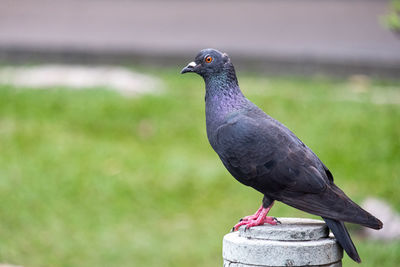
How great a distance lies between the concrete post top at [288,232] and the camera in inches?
143

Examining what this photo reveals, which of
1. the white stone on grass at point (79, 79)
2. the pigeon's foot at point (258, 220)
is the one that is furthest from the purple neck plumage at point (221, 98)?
the white stone on grass at point (79, 79)

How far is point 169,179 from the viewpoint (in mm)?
7469

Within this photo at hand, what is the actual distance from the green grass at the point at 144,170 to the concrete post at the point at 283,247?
97.8 inches

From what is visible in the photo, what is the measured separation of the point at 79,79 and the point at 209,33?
2.93m

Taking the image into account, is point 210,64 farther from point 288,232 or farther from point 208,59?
point 288,232

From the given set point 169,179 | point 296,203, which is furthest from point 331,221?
point 169,179

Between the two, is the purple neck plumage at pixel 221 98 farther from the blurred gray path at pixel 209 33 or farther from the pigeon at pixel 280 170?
the blurred gray path at pixel 209 33

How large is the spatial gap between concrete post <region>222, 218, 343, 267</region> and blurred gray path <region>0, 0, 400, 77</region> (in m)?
7.80

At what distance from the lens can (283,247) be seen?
11.7 feet

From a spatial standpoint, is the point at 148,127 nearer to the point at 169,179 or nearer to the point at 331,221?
the point at 169,179

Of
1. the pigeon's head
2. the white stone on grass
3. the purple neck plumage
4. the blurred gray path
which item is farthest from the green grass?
the pigeon's head

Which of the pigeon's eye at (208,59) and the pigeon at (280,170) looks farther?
the pigeon's eye at (208,59)

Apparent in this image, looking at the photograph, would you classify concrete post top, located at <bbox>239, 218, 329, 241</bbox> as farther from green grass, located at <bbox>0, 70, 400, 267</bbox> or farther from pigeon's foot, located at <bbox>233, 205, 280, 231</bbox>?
green grass, located at <bbox>0, 70, 400, 267</bbox>

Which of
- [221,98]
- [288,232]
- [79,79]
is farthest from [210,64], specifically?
[79,79]
